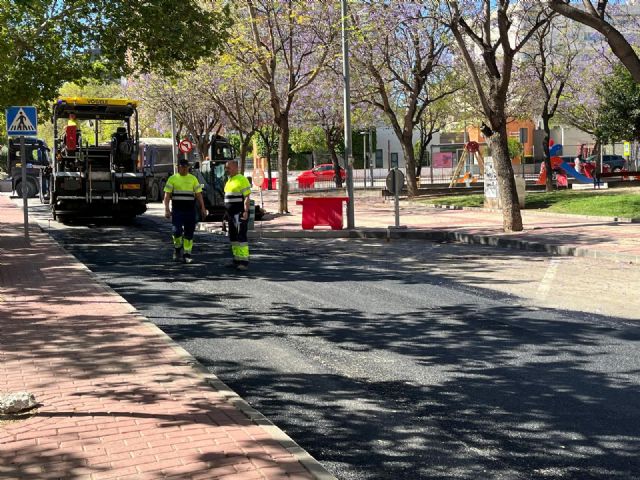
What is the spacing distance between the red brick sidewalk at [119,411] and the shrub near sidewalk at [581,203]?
16.2 metres

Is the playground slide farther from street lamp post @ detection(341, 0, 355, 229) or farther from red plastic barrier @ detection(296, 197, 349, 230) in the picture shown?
red plastic barrier @ detection(296, 197, 349, 230)

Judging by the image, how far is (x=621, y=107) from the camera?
34.4m

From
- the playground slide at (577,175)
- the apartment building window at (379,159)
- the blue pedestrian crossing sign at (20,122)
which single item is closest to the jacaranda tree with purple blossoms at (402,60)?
the playground slide at (577,175)

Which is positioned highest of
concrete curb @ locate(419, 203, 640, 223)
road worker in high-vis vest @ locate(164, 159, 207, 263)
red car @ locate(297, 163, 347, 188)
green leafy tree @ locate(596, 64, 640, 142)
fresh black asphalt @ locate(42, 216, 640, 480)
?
green leafy tree @ locate(596, 64, 640, 142)

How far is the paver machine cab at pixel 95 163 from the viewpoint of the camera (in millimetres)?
23031

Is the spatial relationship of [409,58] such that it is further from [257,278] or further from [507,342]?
[507,342]

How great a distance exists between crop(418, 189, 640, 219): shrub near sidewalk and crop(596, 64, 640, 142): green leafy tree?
26.6 ft

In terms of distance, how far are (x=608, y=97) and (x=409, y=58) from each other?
906 centimetres

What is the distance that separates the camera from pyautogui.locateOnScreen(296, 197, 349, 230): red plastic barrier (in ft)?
68.7

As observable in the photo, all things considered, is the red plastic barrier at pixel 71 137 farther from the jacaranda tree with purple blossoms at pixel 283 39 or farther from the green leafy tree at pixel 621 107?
the green leafy tree at pixel 621 107

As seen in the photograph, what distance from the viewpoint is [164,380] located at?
631 centimetres

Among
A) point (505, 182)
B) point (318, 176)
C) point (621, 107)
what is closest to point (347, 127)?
point (505, 182)

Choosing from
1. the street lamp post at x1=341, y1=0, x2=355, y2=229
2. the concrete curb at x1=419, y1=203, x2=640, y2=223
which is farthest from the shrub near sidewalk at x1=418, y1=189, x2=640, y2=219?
the street lamp post at x1=341, y1=0, x2=355, y2=229

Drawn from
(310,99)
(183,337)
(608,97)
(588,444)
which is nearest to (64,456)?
(588,444)
